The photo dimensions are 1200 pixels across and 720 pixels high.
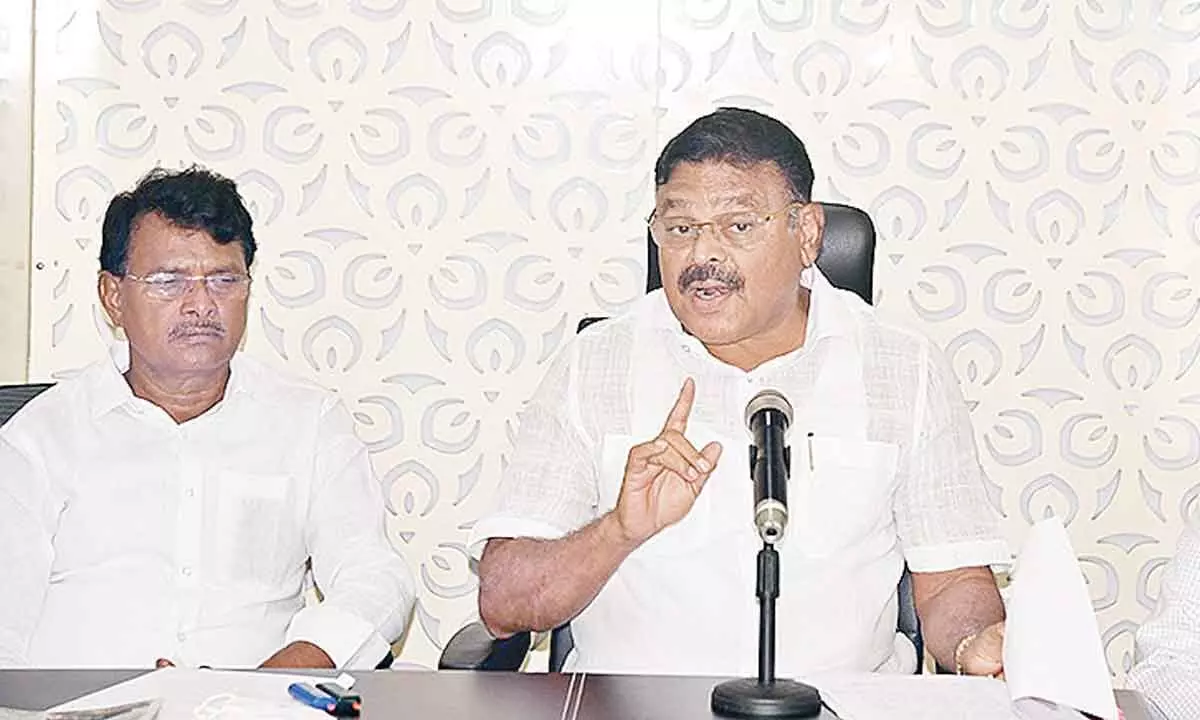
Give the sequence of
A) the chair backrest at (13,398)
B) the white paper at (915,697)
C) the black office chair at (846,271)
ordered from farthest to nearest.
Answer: the chair backrest at (13,398) → the black office chair at (846,271) → the white paper at (915,697)

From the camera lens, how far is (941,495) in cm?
258

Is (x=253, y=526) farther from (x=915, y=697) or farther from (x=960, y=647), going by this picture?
(x=915, y=697)

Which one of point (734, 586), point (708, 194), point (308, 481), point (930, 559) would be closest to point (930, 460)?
point (930, 559)

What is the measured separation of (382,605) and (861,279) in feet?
3.04

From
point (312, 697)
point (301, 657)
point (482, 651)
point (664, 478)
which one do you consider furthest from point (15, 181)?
point (312, 697)

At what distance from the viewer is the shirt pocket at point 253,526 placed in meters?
2.82

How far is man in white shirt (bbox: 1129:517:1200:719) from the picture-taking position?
2.11 metres

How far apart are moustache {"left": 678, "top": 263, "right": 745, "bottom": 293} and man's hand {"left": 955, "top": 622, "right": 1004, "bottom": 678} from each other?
0.63 metres

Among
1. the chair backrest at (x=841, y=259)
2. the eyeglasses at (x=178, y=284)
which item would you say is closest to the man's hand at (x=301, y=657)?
the chair backrest at (x=841, y=259)

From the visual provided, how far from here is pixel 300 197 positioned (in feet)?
11.1

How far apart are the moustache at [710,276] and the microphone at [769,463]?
630mm

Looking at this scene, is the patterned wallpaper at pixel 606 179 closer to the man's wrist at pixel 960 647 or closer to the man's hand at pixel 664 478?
the man's wrist at pixel 960 647

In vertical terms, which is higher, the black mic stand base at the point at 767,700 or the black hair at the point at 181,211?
the black hair at the point at 181,211

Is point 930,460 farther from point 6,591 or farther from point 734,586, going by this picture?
point 6,591
